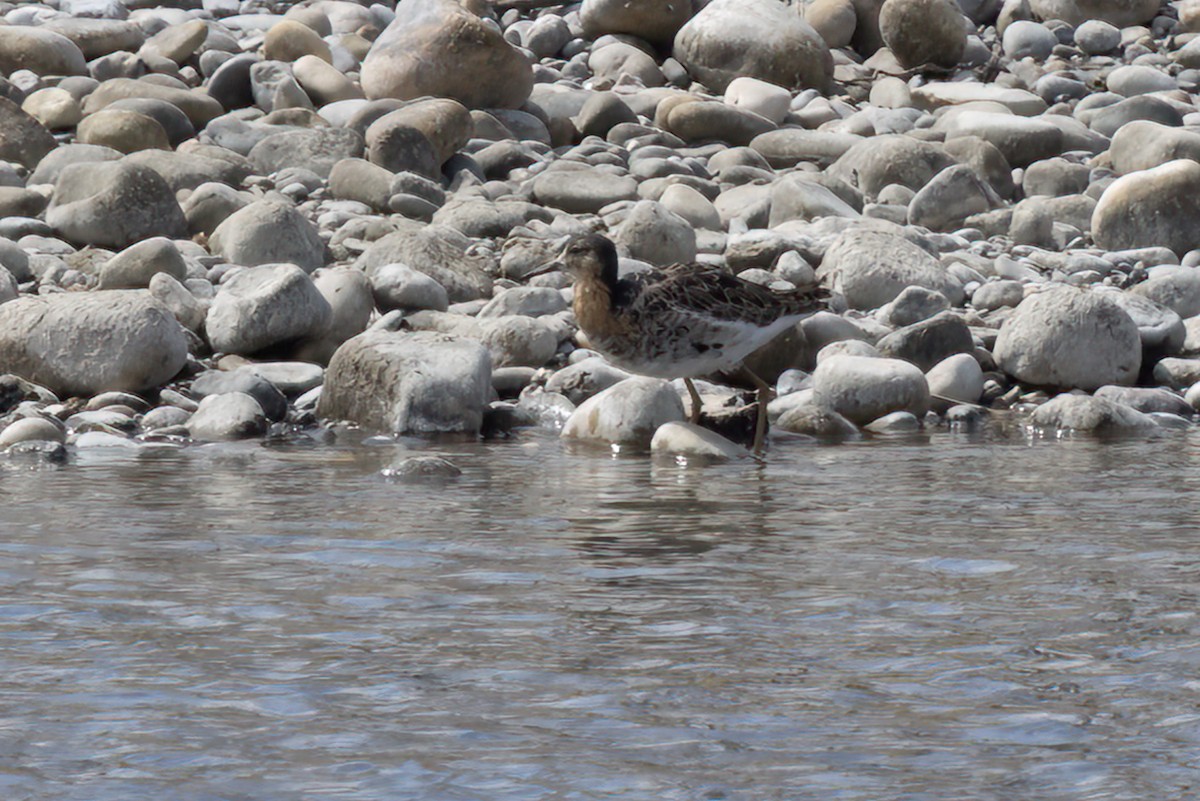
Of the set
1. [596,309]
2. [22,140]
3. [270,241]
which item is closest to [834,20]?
[22,140]

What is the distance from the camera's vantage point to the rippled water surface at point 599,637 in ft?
13.0

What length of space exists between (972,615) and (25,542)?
3428 mm

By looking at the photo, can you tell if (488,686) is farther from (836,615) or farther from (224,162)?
(224,162)

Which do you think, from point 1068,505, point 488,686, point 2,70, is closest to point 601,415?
point 1068,505

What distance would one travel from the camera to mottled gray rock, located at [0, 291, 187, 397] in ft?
33.6

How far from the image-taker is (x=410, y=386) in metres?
9.97

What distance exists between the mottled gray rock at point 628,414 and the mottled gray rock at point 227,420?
1.72 meters

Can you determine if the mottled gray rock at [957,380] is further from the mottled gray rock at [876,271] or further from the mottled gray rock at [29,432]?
the mottled gray rock at [29,432]

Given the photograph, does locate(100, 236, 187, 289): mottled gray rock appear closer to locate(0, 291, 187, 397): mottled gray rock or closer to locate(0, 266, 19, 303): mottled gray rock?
locate(0, 266, 19, 303): mottled gray rock

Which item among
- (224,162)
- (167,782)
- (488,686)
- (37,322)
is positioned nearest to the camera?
(167,782)

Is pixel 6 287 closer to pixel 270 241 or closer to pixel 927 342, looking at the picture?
pixel 270 241

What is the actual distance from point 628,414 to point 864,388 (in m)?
1.52

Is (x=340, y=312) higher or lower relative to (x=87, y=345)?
higher

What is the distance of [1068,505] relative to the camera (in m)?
7.52
